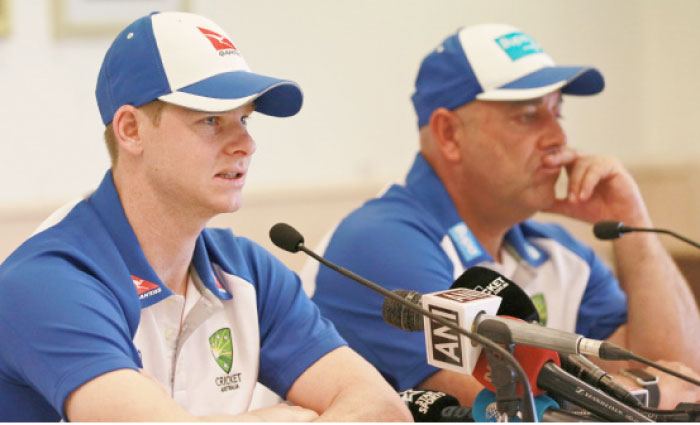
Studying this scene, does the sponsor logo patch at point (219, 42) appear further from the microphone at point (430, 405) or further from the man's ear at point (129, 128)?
the microphone at point (430, 405)

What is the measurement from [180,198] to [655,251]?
1.35m

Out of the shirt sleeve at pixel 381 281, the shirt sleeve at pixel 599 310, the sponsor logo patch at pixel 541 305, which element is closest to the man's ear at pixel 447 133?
the shirt sleeve at pixel 381 281

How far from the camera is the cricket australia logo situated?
165cm

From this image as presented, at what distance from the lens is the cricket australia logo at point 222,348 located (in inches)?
65.0

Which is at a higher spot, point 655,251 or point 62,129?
point 62,129

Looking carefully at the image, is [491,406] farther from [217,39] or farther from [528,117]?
[528,117]

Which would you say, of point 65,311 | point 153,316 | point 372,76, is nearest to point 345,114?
→ point 372,76

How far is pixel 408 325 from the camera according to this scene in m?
1.33

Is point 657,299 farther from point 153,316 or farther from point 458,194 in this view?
point 153,316

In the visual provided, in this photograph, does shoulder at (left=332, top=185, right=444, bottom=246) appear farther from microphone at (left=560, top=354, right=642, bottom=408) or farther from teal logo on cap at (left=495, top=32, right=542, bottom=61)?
microphone at (left=560, top=354, right=642, bottom=408)

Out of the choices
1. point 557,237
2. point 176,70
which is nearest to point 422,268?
point 557,237

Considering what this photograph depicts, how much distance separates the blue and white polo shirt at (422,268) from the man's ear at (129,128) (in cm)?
64

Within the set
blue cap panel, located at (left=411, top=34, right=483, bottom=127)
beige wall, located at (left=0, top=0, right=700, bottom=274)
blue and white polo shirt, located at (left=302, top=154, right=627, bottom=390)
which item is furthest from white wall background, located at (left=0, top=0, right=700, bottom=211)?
blue and white polo shirt, located at (left=302, top=154, right=627, bottom=390)

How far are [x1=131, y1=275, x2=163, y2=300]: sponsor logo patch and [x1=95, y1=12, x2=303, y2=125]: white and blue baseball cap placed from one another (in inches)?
11.2
